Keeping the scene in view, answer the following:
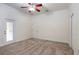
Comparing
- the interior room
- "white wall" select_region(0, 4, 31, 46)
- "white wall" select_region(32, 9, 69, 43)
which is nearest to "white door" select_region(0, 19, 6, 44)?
the interior room

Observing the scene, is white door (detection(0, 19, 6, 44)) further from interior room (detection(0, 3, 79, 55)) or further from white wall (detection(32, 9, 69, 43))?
white wall (detection(32, 9, 69, 43))

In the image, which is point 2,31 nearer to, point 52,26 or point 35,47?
point 35,47

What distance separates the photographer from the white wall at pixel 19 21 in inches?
97.1

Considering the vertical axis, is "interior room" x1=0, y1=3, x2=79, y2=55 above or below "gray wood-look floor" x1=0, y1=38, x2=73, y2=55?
above

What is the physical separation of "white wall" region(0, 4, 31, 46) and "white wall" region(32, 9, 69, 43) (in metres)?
0.23

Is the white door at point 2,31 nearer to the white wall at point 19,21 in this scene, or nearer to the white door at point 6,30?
the white door at point 6,30

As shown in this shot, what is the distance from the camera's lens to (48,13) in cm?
257

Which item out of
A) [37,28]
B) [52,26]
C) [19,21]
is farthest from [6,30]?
[52,26]

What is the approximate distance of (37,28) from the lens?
8.79 ft

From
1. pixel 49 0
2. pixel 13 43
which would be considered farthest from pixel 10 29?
pixel 49 0

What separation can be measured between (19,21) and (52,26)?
48.4 inches

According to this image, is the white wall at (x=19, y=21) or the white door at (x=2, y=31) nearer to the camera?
the white door at (x=2, y=31)

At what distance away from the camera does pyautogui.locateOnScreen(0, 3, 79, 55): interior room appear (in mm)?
2318

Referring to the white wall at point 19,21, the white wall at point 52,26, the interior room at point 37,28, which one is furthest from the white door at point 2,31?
the white wall at point 52,26
